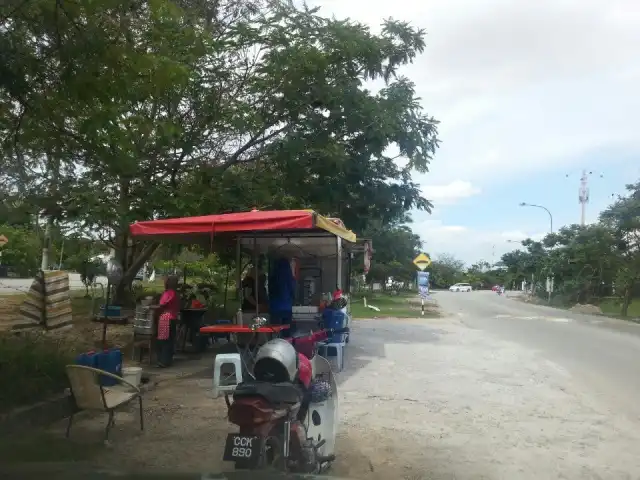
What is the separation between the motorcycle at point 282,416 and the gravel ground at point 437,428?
1.84 ft

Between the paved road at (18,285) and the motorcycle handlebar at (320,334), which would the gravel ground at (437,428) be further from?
the paved road at (18,285)

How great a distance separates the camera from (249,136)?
1380 cm

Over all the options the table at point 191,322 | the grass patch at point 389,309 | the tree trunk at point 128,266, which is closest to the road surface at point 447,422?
the table at point 191,322

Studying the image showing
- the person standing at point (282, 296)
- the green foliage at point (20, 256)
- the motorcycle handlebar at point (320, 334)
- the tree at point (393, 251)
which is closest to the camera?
the motorcycle handlebar at point (320, 334)

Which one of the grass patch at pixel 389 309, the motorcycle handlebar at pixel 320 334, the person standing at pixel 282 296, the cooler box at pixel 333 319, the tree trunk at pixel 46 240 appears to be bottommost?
the grass patch at pixel 389 309

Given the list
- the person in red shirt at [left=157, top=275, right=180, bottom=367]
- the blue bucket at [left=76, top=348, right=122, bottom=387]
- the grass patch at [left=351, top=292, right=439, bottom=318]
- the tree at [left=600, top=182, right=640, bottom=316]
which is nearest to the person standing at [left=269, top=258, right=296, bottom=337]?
the person in red shirt at [left=157, top=275, right=180, bottom=367]

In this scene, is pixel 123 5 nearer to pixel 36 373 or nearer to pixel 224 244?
pixel 36 373

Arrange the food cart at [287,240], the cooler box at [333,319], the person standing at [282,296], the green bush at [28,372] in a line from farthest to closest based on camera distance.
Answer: the cooler box at [333,319] < the person standing at [282,296] < the food cart at [287,240] < the green bush at [28,372]

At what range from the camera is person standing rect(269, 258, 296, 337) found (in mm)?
10539

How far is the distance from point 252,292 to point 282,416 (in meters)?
7.30

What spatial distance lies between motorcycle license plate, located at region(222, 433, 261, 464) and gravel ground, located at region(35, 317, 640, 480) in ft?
3.94

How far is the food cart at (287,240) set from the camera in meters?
8.38

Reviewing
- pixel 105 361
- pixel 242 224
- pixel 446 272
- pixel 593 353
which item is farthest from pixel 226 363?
pixel 446 272

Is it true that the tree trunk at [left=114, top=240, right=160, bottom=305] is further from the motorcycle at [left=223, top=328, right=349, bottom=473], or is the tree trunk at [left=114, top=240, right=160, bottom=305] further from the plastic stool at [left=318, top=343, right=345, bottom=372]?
the motorcycle at [left=223, top=328, right=349, bottom=473]
